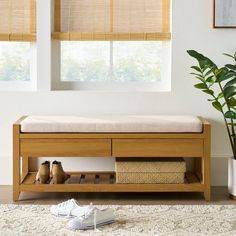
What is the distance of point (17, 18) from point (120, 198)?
172 centimetres

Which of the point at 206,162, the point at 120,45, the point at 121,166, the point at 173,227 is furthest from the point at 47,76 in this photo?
the point at 173,227

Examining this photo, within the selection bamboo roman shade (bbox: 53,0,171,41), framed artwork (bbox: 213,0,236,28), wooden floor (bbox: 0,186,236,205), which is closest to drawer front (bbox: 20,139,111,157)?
wooden floor (bbox: 0,186,236,205)

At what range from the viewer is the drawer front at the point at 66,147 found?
4488 mm

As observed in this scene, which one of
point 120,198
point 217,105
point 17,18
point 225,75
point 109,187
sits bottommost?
point 120,198

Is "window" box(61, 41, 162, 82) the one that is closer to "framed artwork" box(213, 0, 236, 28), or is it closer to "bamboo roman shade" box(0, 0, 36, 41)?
"bamboo roman shade" box(0, 0, 36, 41)

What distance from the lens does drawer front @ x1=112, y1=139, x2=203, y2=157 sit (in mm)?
4504

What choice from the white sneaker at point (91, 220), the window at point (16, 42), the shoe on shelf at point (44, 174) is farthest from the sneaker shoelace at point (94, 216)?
the window at point (16, 42)

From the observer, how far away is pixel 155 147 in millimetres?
4508

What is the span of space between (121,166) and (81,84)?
97cm

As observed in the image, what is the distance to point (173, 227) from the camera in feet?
12.6

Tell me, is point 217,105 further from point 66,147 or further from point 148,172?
point 66,147

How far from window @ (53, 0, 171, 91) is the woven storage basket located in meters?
0.86

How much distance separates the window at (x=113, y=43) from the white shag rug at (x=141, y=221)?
131 centimetres

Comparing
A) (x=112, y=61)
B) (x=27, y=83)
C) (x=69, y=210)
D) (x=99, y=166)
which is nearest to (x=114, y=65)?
(x=112, y=61)
